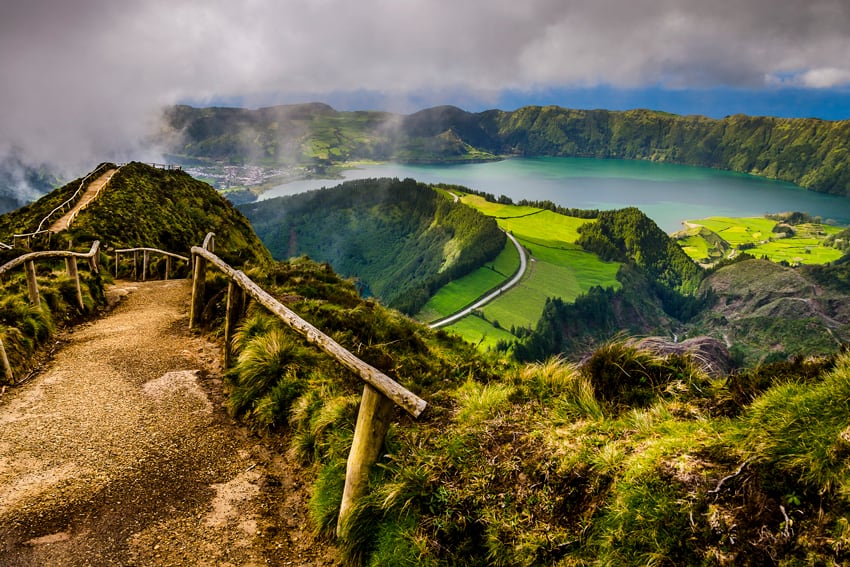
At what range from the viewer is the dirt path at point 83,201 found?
32.1 m

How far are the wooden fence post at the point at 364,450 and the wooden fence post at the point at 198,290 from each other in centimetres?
757

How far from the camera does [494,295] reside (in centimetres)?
14088

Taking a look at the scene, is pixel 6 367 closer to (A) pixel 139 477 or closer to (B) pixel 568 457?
(A) pixel 139 477

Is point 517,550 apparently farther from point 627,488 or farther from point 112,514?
point 112,514

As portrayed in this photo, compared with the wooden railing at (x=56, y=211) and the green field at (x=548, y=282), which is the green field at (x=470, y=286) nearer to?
the green field at (x=548, y=282)

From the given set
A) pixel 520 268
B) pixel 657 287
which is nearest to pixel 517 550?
pixel 520 268

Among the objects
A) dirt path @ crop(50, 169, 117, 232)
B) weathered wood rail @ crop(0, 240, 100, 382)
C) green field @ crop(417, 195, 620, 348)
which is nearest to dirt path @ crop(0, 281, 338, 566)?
weathered wood rail @ crop(0, 240, 100, 382)

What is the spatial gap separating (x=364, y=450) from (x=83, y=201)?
4740cm

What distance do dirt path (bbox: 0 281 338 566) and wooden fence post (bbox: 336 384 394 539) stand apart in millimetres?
570

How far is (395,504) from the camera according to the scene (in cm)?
466

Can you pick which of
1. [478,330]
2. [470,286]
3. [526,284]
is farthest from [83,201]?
[526,284]

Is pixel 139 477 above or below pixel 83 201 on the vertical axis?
above

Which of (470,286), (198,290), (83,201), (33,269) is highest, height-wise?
(33,269)

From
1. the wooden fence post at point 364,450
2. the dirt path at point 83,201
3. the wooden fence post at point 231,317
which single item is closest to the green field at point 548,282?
the dirt path at point 83,201
